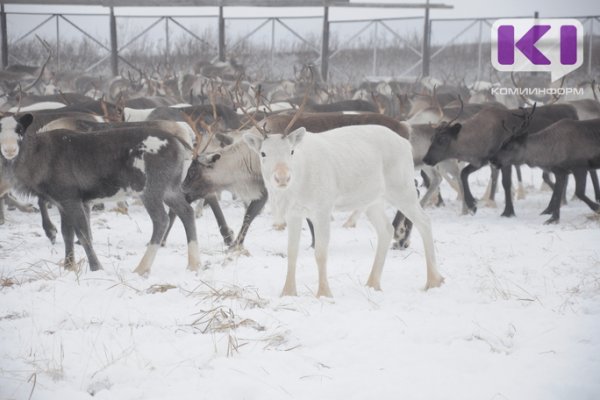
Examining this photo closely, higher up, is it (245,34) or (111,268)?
(245,34)

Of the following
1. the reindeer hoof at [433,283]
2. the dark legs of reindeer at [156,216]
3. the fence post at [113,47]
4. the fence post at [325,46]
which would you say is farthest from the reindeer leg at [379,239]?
the fence post at [113,47]

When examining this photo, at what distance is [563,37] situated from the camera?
9.76m

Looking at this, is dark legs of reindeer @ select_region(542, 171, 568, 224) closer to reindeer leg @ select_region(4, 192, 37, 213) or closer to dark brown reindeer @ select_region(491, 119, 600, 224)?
dark brown reindeer @ select_region(491, 119, 600, 224)

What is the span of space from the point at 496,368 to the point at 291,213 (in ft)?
5.97

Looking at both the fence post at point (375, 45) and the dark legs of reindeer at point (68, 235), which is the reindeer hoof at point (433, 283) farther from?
the fence post at point (375, 45)

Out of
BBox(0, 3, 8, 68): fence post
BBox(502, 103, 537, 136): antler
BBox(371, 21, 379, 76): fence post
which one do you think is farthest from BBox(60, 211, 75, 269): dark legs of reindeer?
BBox(371, 21, 379, 76): fence post

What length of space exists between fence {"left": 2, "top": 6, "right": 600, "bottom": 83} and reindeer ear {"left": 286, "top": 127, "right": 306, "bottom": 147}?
14.6 meters

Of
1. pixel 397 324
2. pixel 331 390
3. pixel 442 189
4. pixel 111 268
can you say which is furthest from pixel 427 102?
pixel 331 390

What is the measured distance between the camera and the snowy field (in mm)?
2967

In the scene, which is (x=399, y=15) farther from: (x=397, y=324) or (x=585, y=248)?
(x=397, y=324)

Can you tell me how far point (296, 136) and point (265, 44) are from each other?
55.7 ft

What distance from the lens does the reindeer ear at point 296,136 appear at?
4352 millimetres

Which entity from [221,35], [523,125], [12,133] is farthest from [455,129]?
[221,35]

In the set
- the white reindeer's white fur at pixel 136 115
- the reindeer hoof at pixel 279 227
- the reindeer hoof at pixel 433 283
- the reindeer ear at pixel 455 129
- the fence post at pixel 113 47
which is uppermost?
the fence post at pixel 113 47
